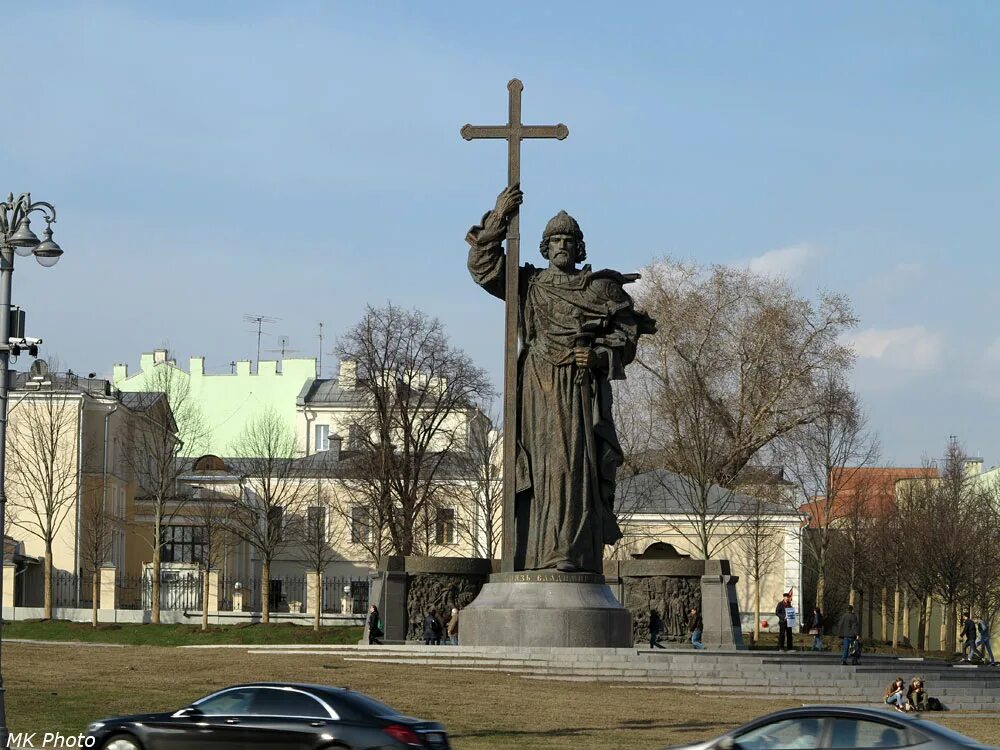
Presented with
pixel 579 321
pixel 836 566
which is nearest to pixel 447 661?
pixel 579 321

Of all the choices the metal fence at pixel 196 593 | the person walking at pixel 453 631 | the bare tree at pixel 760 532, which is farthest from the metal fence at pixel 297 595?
the person walking at pixel 453 631

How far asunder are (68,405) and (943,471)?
40521mm

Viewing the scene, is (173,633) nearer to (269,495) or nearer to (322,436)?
(269,495)

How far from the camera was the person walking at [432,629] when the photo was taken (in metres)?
34.1

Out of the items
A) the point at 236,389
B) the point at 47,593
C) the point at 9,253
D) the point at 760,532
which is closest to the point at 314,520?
the point at 47,593

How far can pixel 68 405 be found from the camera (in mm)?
72250

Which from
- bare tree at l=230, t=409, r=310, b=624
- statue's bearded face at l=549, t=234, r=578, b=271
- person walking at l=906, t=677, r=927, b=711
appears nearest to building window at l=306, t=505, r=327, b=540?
bare tree at l=230, t=409, r=310, b=624

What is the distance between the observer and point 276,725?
1555 centimetres

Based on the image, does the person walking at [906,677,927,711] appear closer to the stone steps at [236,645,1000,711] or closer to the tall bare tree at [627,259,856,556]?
the stone steps at [236,645,1000,711]

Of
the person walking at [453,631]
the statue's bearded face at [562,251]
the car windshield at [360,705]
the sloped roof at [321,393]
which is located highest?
the sloped roof at [321,393]

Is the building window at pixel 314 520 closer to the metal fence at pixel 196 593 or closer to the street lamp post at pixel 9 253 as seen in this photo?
the metal fence at pixel 196 593

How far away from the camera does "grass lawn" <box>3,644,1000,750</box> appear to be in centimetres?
2061

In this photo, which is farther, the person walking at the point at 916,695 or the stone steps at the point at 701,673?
the stone steps at the point at 701,673

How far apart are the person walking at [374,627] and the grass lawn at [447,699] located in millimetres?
4818
